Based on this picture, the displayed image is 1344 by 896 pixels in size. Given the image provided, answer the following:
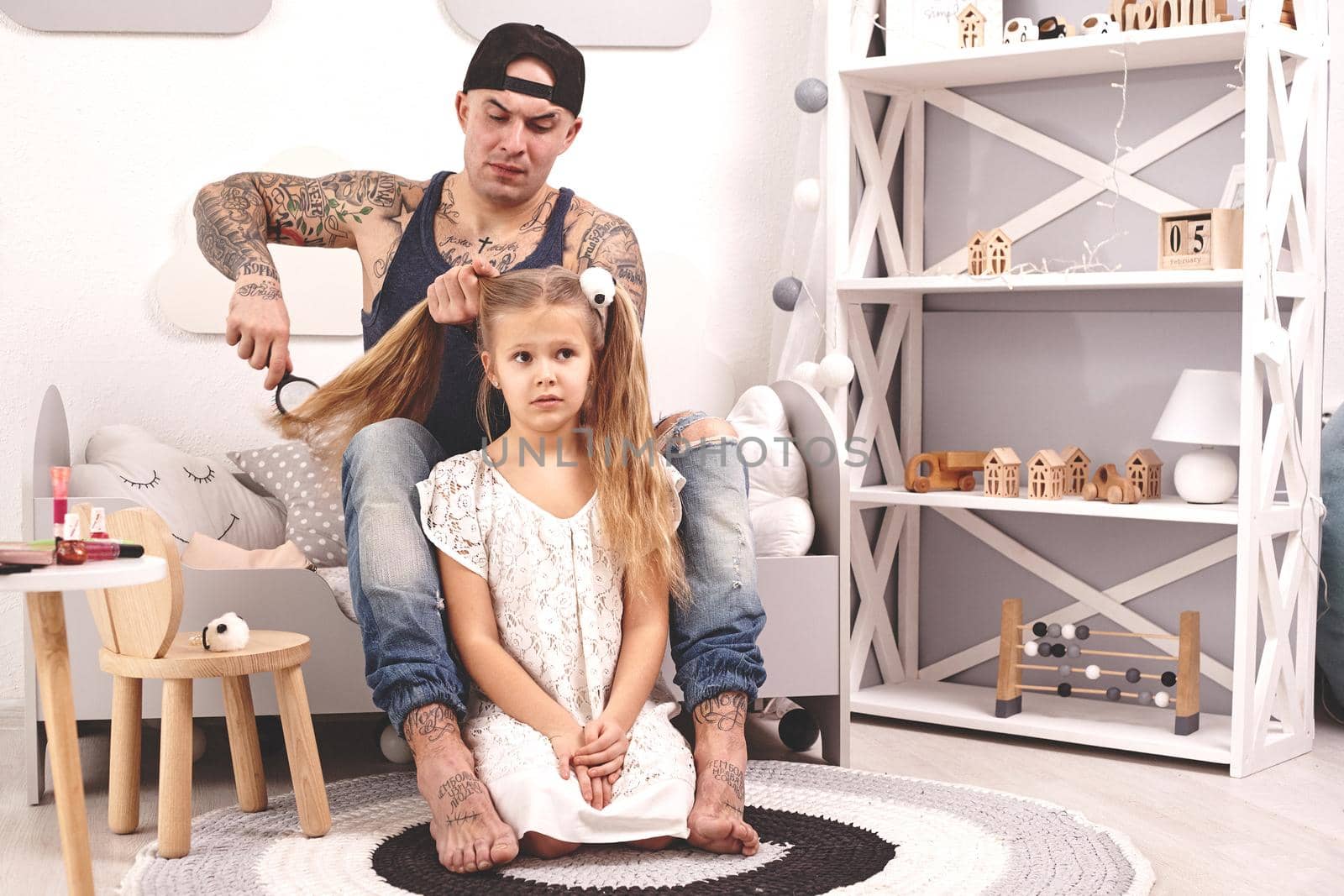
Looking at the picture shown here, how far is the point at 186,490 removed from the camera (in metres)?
2.46

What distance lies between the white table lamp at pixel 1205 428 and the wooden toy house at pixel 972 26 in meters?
0.73

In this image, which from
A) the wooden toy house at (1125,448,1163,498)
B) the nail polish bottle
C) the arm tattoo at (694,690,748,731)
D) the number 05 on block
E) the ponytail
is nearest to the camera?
the nail polish bottle

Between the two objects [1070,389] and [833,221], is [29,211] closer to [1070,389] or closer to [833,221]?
[833,221]

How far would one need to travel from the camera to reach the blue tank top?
6.87ft

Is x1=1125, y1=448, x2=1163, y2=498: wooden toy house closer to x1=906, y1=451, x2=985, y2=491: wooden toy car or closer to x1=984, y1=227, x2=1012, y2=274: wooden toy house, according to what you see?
x1=906, y1=451, x2=985, y2=491: wooden toy car

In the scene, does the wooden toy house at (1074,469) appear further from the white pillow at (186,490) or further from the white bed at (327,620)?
the white pillow at (186,490)

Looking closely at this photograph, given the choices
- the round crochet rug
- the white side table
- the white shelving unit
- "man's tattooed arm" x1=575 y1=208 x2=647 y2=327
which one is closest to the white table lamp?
the white shelving unit

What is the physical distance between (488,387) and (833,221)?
0.92 meters

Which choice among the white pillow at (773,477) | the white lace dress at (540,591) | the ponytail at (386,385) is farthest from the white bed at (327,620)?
the white lace dress at (540,591)

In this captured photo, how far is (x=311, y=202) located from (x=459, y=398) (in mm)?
468

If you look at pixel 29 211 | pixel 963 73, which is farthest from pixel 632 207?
pixel 29 211

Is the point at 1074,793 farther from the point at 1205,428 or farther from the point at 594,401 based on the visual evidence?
the point at 594,401

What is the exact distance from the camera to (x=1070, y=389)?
2.75 m

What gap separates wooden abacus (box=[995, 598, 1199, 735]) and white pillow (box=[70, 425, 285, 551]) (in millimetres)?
1367
